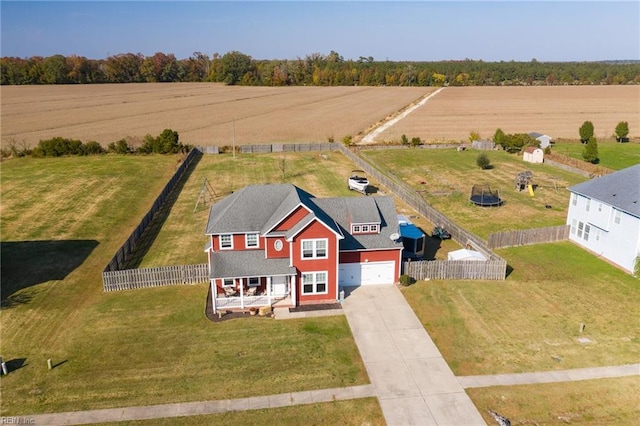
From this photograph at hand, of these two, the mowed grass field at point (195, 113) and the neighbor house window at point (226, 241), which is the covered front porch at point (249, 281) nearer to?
the neighbor house window at point (226, 241)

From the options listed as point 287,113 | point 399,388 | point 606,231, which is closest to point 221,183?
point 606,231

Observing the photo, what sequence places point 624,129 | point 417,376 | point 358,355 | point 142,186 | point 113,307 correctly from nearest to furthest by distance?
point 417,376 → point 358,355 → point 113,307 → point 142,186 → point 624,129

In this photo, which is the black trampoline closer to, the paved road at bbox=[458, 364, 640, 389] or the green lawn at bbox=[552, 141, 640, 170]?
the green lawn at bbox=[552, 141, 640, 170]

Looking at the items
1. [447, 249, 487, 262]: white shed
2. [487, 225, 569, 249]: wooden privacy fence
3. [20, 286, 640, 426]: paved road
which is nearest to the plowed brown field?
[487, 225, 569, 249]: wooden privacy fence

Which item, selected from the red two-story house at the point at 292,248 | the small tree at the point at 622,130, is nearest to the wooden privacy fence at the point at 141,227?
the red two-story house at the point at 292,248

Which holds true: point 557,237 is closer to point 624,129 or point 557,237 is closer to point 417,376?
point 417,376

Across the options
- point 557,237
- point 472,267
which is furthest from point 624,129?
point 472,267

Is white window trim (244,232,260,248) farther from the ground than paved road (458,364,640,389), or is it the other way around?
white window trim (244,232,260,248)
